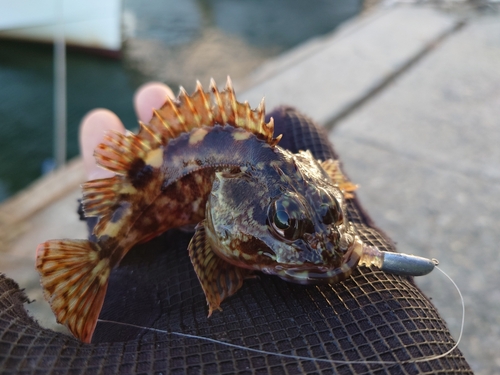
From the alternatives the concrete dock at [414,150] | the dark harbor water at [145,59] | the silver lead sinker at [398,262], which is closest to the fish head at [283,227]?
the silver lead sinker at [398,262]

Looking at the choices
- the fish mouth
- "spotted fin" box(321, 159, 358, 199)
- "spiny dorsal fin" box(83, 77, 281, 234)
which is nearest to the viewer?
the fish mouth

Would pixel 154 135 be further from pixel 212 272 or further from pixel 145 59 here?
pixel 145 59

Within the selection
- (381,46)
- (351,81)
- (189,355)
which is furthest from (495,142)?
(189,355)

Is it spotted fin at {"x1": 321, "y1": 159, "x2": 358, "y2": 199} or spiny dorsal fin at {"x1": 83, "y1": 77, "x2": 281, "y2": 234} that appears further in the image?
spotted fin at {"x1": 321, "y1": 159, "x2": 358, "y2": 199}

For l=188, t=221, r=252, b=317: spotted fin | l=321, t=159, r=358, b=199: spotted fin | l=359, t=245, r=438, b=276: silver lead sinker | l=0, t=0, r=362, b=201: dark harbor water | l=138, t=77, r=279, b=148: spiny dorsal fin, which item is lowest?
l=0, t=0, r=362, b=201: dark harbor water

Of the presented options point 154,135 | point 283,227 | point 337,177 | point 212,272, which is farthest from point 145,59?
point 283,227

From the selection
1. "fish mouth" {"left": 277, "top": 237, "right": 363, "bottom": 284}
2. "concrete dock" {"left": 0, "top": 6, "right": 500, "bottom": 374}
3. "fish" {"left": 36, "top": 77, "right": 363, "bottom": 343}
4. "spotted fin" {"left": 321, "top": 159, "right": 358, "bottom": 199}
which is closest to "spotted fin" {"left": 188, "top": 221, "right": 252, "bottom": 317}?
"fish" {"left": 36, "top": 77, "right": 363, "bottom": 343}

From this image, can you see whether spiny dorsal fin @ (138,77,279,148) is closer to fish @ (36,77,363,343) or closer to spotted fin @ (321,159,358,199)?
fish @ (36,77,363,343)
